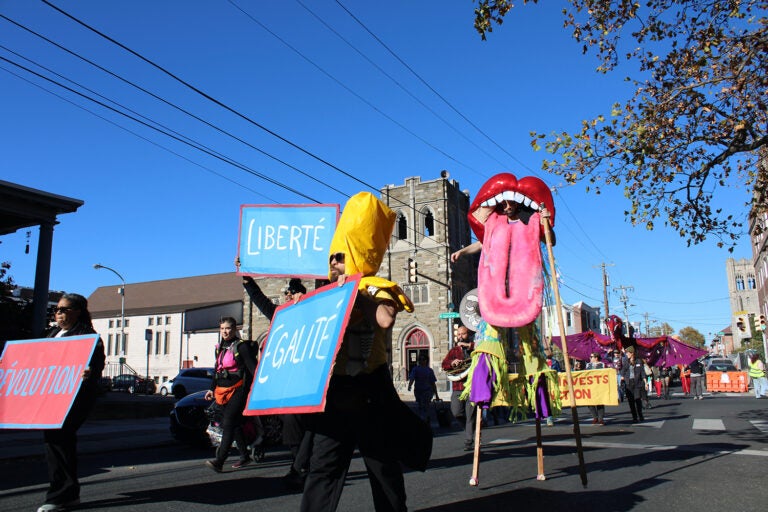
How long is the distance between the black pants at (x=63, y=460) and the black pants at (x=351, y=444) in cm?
265

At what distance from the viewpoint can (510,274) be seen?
5004 millimetres

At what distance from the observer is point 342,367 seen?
309cm

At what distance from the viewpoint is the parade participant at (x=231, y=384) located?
6.39 meters

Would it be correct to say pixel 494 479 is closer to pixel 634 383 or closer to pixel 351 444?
pixel 351 444

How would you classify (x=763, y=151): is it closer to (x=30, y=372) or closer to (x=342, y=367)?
(x=342, y=367)

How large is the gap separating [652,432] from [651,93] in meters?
5.80

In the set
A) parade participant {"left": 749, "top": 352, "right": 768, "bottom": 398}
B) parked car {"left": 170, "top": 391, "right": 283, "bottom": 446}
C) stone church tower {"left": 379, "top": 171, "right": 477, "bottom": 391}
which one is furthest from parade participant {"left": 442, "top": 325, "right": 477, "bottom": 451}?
stone church tower {"left": 379, "top": 171, "right": 477, "bottom": 391}

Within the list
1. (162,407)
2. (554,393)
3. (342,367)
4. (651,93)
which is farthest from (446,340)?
(342,367)

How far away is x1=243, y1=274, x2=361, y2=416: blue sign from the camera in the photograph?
9.62ft

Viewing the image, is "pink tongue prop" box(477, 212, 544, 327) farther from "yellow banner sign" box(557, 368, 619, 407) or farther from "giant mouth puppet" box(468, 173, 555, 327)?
"yellow banner sign" box(557, 368, 619, 407)

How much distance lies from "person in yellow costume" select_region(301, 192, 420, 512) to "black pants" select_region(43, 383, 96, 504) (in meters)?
2.65

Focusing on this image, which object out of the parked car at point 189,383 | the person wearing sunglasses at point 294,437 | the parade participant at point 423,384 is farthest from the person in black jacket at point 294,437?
the parked car at point 189,383

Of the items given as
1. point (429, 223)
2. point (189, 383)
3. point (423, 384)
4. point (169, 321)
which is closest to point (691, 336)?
point (429, 223)

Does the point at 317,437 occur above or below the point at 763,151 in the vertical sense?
below
